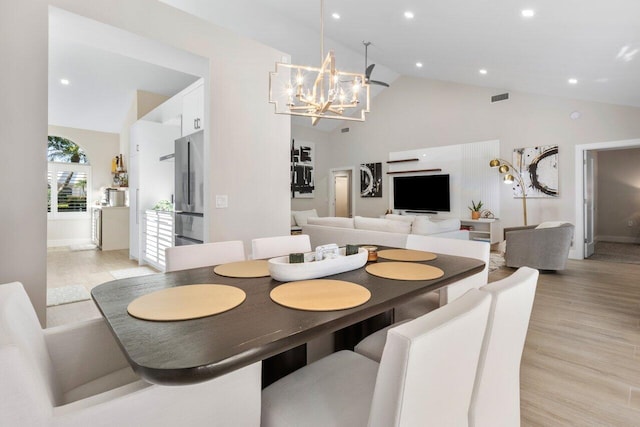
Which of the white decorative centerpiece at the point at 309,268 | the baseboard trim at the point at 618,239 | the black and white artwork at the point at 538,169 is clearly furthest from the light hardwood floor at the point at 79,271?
the baseboard trim at the point at 618,239

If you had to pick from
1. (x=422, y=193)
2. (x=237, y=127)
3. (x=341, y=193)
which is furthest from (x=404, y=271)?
(x=341, y=193)

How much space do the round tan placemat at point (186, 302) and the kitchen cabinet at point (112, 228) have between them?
661cm

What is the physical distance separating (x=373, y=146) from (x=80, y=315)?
7561 millimetres

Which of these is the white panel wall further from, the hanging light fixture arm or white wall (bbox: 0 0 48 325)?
white wall (bbox: 0 0 48 325)

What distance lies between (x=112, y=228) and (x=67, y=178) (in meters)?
2.47

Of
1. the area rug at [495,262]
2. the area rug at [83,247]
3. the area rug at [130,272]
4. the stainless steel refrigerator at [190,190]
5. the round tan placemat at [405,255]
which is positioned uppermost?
the stainless steel refrigerator at [190,190]

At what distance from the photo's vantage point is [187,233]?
383 cm

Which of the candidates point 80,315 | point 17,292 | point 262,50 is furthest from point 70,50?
point 17,292

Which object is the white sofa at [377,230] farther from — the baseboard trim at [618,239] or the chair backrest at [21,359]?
the baseboard trim at [618,239]

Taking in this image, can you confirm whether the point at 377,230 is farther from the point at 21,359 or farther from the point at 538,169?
the point at 21,359

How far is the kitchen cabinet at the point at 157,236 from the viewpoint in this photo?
4.64 metres

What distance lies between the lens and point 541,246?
472 cm

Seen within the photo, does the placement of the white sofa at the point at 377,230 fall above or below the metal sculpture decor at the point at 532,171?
below

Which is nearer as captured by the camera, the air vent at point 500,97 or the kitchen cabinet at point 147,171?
the kitchen cabinet at point 147,171
